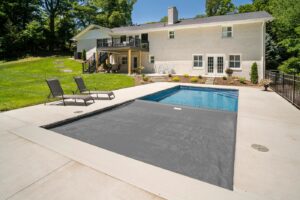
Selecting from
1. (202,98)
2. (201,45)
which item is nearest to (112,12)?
(201,45)

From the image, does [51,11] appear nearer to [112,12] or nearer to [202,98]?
[112,12]

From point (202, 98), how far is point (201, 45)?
10461mm

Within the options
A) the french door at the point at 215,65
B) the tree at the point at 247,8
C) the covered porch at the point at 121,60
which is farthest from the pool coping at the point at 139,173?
the tree at the point at 247,8

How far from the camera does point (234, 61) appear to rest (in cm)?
1973

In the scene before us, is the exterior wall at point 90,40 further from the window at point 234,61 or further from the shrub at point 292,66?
the shrub at point 292,66

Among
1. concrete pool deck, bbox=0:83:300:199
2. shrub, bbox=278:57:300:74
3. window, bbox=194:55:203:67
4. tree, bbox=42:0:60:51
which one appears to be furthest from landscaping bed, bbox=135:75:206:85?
tree, bbox=42:0:60:51

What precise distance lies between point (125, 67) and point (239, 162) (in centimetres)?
2517

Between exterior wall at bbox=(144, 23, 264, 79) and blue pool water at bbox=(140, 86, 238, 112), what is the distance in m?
6.11

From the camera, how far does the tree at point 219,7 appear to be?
45.0m

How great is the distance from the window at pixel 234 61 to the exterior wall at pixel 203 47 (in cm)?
31

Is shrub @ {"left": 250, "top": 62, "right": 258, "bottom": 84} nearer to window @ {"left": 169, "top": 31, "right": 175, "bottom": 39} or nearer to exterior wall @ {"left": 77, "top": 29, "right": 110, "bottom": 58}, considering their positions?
window @ {"left": 169, "top": 31, "right": 175, "bottom": 39}

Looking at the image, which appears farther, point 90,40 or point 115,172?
point 90,40

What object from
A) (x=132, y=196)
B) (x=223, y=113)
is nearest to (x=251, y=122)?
(x=223, y=113)

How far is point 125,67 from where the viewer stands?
27.8 m
